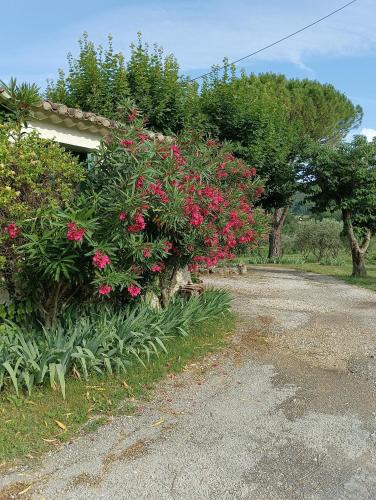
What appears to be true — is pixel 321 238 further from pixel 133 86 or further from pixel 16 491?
pixel 16 491

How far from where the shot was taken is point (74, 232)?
165 inches

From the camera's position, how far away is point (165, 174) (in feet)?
16.6

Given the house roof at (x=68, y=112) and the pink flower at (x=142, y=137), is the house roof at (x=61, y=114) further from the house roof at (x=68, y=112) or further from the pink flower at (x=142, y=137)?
the pink flower at (x=142, y=137)

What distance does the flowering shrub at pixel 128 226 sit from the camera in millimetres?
4566

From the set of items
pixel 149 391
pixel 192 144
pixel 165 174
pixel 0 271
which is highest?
pixel 192 144

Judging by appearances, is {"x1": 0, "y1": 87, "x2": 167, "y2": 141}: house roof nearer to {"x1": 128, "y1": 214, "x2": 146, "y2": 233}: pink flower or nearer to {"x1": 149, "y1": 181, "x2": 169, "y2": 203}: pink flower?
{"x1": 149, "y1": 181, "x2": 169, "y2": 203}: pink flower

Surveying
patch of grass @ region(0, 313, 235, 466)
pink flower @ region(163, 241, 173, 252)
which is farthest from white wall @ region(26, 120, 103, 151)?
patch of grass @ region(0, 313, 235, 466)

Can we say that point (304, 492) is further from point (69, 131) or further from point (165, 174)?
point (69, 131)

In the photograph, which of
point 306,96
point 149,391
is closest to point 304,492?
point 149,391

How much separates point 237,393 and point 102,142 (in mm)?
2941

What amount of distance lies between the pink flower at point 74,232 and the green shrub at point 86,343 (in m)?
0.96

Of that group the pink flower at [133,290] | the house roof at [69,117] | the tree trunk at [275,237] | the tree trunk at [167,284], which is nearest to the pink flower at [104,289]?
the pink flower at [133,290]

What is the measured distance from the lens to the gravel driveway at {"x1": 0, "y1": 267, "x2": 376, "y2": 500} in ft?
9.80

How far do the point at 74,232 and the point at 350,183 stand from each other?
10.9 meters
